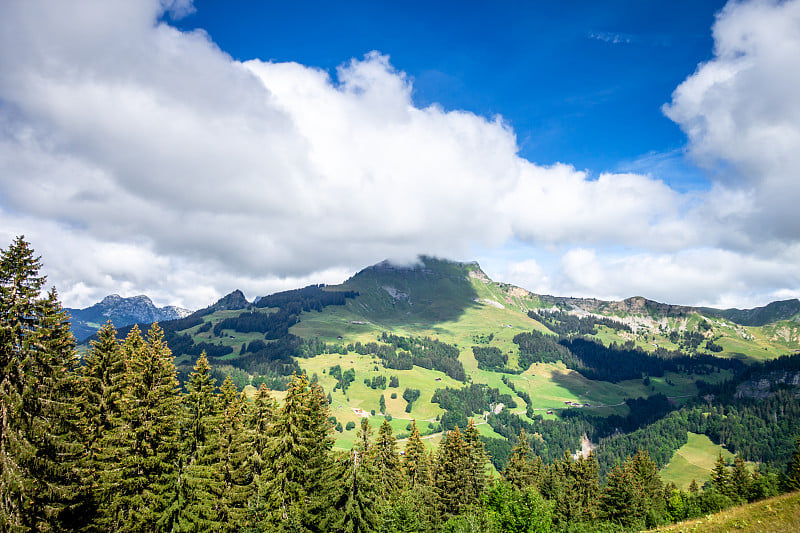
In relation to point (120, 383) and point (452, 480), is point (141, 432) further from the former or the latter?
point (452, 480)

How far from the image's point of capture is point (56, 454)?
2956 centimetres

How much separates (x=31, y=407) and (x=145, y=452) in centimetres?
927

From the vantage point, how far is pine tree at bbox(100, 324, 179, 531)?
32656 mm

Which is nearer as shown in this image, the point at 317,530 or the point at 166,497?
the point at 166,497

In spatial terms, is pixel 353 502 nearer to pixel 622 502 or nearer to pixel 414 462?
pixel 414 462

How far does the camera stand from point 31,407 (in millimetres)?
28188

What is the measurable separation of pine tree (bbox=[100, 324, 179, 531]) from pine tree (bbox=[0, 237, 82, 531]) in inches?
113

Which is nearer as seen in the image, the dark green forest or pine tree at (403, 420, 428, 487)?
the dark green forest

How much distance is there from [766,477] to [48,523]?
13053 centimetres

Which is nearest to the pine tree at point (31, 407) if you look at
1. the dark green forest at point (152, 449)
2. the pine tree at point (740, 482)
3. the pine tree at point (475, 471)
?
the dark green forest at point (152, 449)

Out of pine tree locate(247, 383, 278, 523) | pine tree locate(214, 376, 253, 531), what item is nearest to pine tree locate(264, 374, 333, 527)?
pine tree locate(247, 383, 278, 523)

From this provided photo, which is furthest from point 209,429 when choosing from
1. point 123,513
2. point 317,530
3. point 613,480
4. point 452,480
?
point 613,480

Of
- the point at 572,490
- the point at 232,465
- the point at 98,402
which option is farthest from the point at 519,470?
the point at 98,402

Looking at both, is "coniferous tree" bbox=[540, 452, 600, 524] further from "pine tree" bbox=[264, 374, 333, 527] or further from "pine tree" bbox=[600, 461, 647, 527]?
"pine tree" bbox=[264, 374, 333, 527]
